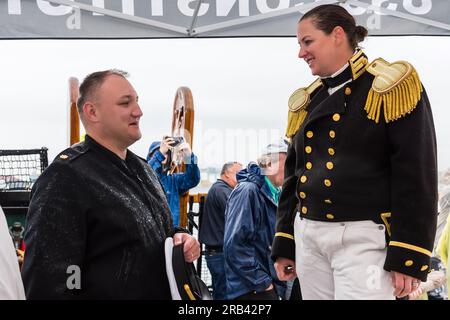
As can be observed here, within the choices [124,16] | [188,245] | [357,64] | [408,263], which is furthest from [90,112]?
[124,16]

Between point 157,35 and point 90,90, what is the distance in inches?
79.6

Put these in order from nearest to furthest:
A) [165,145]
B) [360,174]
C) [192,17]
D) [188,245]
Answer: [360,174]
[188,245]
[192,17]
[165,145]

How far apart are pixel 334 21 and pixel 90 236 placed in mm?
1135

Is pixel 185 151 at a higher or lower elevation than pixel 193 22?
lower

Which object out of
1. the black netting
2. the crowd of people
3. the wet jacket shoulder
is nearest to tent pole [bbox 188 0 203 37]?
the wet jacket shoulder

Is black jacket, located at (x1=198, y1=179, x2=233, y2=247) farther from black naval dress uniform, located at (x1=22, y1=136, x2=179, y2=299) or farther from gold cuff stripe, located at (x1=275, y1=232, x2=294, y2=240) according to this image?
black naval dress uniform, located at (x1=22, y1=136, x2=179, y2=299)

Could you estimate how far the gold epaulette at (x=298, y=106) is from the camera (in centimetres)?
259

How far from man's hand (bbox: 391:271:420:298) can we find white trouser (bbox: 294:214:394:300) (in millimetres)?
24

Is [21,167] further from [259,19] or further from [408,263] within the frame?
[408,263]

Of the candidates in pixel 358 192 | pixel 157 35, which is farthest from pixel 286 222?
pixel 157 35

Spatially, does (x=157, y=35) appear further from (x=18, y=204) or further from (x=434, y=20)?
(x=434, y=20)

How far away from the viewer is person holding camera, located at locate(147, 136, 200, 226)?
458 cm

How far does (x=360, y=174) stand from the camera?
219 cm

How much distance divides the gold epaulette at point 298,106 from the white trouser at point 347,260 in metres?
0.46
